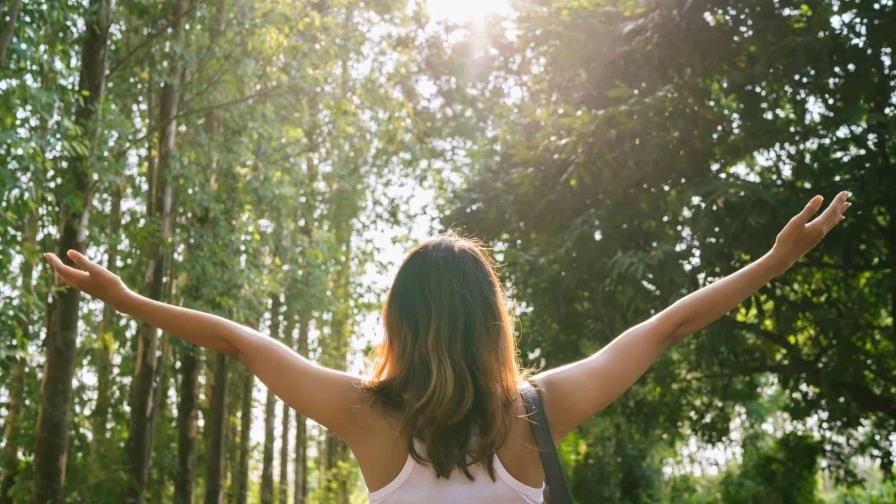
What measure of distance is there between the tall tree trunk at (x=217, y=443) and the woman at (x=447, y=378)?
707 inches

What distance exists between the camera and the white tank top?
2.24m

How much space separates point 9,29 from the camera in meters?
8.91

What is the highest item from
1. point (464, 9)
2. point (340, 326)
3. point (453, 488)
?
point (464, 9)

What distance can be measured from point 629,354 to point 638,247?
12.2 meters

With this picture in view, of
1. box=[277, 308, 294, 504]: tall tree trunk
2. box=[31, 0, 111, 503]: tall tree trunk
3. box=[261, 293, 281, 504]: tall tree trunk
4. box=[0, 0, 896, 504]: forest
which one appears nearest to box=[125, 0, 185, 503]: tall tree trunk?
box=[0, 0, 896, 504]: forest

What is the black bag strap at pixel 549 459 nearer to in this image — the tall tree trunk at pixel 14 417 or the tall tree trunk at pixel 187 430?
the tall tree trunk at pixel 14 417

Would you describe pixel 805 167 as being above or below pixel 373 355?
above

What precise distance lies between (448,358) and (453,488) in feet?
1.04

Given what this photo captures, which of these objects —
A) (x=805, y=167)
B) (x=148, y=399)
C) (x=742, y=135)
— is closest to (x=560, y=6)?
(x=742, y=135)

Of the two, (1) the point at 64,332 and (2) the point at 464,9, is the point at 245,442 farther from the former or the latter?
(1) the point at 64,332

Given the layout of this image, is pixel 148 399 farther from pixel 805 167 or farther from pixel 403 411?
pixel 403 411

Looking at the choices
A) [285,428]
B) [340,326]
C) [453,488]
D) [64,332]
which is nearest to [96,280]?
[453,488]

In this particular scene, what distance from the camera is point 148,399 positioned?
15992 mm

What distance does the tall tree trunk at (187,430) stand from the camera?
61.4 feet
